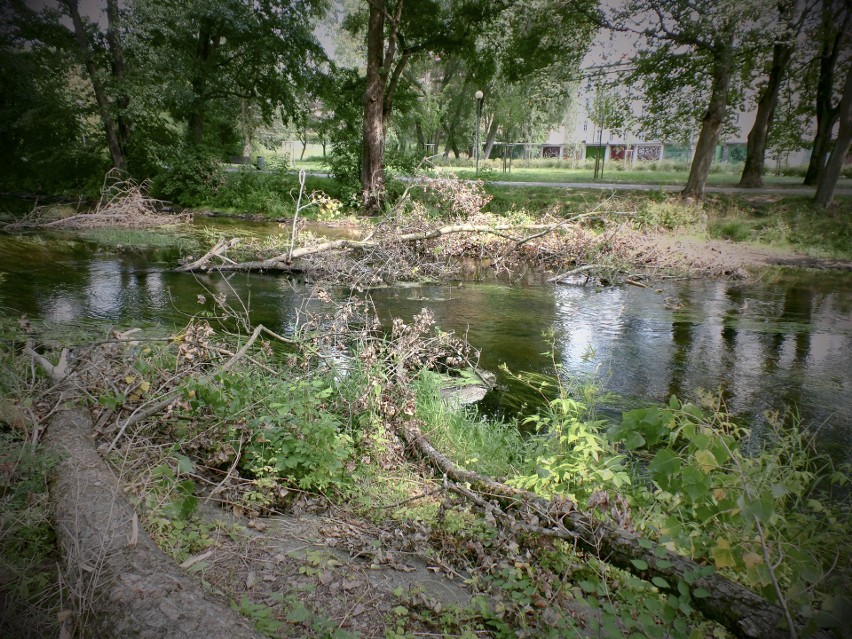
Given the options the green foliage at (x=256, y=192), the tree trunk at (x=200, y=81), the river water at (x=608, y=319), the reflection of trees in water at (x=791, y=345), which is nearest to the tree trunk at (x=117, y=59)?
the tree trunk at (x=200, y=81)

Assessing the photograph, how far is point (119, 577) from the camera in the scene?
213cm

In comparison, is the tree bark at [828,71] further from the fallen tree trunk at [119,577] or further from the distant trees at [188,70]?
the distant trees at [188,70]

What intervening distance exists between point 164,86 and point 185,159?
8.65 ft

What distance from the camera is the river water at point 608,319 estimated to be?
5855 millimetres

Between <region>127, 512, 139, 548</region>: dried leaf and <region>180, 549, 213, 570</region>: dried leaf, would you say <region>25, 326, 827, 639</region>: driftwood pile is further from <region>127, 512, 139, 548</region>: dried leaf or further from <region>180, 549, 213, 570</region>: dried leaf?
<region>180, 549, 213, 570</region>: dried leaf

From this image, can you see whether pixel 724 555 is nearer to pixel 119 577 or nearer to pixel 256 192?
pixel 119 577

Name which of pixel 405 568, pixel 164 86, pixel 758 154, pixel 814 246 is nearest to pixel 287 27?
pixel 164 86

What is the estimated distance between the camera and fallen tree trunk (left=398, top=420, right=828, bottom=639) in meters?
2.08

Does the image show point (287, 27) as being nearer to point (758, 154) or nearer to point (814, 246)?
point (758, 154)

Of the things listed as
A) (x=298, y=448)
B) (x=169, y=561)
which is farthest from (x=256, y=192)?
(x=169, y=561)

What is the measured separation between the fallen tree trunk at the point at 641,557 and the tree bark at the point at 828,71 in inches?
120

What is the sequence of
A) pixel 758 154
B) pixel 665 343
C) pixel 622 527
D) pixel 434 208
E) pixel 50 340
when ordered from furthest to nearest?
pixel 758 154, pixel 434 208, pixel 665 343, pixel 50 340, pixel 622 527

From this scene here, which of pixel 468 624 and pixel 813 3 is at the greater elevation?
pixel 813 3

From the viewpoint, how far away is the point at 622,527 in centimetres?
291
